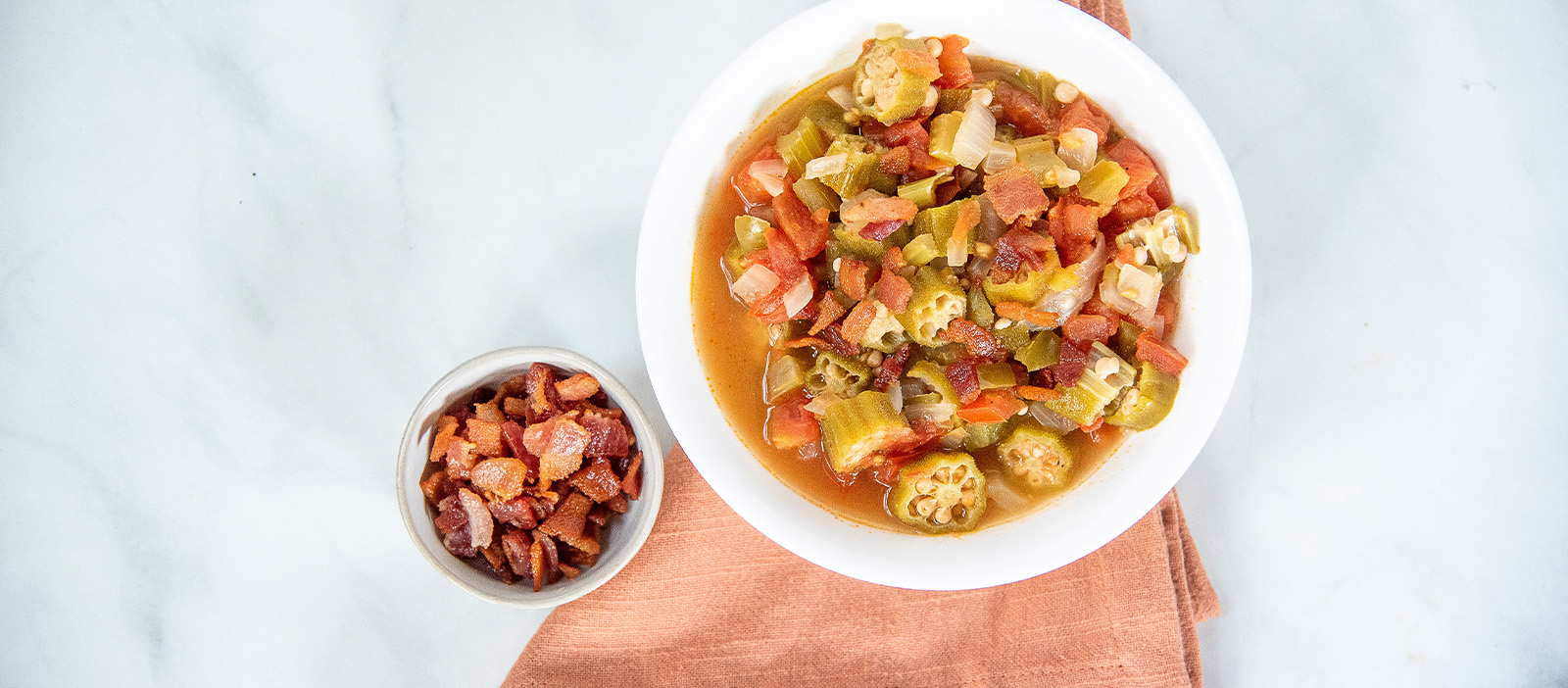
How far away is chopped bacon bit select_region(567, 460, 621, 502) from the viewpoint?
243 centimetres

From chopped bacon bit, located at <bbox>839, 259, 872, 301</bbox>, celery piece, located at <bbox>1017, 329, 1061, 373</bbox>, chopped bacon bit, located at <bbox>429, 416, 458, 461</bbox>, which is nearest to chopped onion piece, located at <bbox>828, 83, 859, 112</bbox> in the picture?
chopped bacon bit, located at <bbox>839, 259, 872, 301</bbox>

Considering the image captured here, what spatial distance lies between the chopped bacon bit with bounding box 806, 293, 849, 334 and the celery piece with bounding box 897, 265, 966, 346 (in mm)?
141

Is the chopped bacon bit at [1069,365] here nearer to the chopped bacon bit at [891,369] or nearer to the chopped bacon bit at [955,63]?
the chopped bacon bit at [891,369]

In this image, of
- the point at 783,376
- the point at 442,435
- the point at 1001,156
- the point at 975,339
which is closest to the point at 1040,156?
the point at 1001,156

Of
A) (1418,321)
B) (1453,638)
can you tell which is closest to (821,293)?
(1418,321)

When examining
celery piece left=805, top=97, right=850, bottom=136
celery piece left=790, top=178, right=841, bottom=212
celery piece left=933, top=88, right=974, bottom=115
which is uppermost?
celery piece left=933, top=88, right=974, bottom=115

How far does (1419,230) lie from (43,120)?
13.5 ft

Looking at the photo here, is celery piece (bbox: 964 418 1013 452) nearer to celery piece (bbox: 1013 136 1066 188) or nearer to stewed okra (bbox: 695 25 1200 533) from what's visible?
stewed okra (bbox: 695 25 1200 533)

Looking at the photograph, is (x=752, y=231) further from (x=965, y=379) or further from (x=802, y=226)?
(x=965, y=379)

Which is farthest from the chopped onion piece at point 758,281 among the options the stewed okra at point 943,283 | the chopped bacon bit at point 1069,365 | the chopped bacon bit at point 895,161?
the chopped bacon bit at point 1069,365

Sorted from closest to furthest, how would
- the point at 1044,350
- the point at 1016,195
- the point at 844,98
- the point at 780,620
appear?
the point at 1016,195
the point at 1044,350
the point at 844,98
the point at 780,620

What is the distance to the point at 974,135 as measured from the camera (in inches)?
82.0

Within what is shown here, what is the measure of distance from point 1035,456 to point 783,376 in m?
0.64

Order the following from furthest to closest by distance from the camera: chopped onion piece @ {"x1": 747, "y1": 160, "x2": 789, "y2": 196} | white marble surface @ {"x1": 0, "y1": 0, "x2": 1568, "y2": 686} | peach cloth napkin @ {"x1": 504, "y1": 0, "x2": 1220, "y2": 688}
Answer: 1. white marble surface @ {"x1": 0, "y1": 0, "x2": 1568, "y2": 686}
2. peach cloth napkin @ {"x1": 504, "y1": 0, "x2": 1220, "y2": 688}
3. chopped onion piece @ {"x1": 747, "y1": 160, "x2": 789, "y2": 196}
